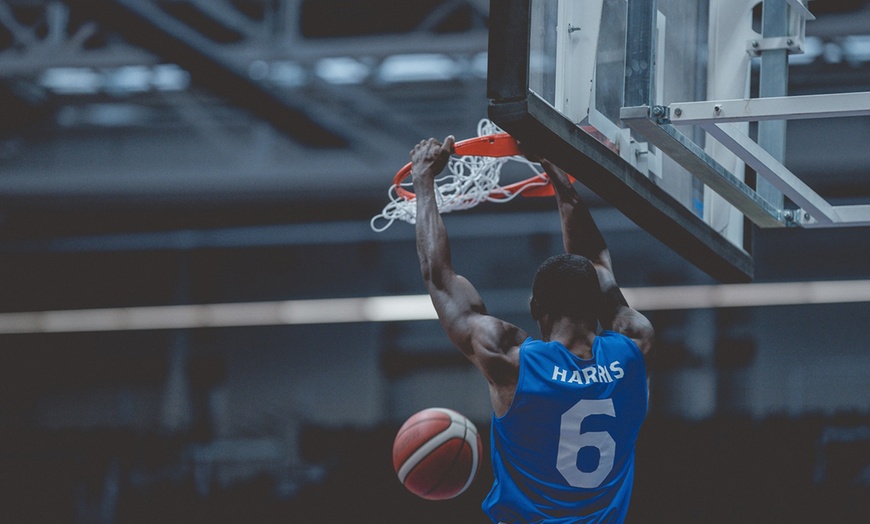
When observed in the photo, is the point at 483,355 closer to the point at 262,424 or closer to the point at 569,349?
the point at 569,349

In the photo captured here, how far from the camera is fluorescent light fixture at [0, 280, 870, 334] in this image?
1024 centimetres

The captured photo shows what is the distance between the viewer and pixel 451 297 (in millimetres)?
3414

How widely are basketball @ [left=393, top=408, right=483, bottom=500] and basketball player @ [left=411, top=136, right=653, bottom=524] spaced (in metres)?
1.31

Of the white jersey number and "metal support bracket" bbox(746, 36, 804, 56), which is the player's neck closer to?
the white jersey number

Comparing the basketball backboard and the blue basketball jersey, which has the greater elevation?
the basketball backboard

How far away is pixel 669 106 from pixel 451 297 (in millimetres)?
914

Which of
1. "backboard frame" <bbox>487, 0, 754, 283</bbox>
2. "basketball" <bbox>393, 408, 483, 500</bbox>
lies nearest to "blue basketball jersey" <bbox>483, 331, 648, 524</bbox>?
"backboard frame" <bbox>487, 0, 754, 283</bbox>

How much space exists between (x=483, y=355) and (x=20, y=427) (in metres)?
9.55

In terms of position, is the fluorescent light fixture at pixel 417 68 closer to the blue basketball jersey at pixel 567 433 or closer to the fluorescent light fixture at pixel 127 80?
the fluorescent light fixture at pixel 127 80

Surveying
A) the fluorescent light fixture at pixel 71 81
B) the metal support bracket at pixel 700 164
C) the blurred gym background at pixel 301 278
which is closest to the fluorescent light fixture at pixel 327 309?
the blurred gym background at pixel 301 278

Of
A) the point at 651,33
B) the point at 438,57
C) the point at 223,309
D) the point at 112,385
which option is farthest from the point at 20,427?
the point at 651,33

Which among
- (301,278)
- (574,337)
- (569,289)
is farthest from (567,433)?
(301,278)

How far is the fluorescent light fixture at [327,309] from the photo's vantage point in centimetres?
1024

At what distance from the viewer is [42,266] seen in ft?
37.6
